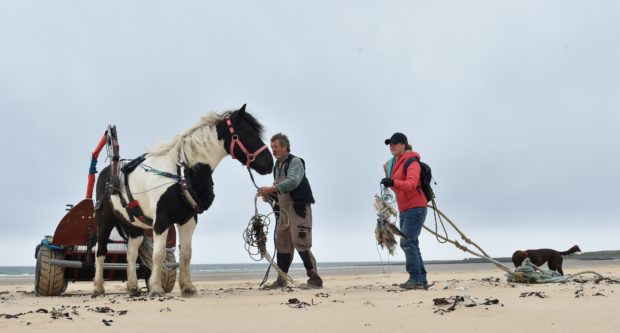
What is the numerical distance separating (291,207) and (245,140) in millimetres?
1291

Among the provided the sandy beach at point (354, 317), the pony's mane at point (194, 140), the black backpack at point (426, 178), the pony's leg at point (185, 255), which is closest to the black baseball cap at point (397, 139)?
the black backpack at point (426, 178)

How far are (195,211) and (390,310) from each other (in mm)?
2846

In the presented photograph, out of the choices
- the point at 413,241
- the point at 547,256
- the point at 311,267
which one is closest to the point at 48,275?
the point at 311,267

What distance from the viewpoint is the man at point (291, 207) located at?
258 inches

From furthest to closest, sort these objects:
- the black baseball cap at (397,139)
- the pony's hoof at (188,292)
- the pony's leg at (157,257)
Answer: the black baseball cap at (397,139) → the pony's hoof at (188,292) → the pony's leg at (157,257)

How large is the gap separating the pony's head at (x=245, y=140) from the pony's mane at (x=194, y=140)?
12 centimetres

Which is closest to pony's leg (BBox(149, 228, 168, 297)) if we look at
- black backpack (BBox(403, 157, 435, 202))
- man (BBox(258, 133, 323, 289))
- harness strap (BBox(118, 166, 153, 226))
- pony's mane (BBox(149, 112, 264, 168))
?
harness strap (BBox(118, 166, 153, 226))

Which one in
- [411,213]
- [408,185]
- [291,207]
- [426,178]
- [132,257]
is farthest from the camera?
[132,257]

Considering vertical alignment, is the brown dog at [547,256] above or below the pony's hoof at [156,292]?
Result: above

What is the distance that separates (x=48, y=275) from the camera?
7.10 metres

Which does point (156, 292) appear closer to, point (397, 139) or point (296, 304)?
point (296, 304)

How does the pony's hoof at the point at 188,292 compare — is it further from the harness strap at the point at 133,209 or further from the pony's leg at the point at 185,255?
the harness strap at the point at 133,209

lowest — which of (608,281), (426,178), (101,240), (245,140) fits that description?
(608,281)

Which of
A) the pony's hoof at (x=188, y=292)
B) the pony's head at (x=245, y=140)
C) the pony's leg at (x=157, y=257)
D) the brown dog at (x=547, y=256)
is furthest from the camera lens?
the brown dog at (x=547, y=256)
